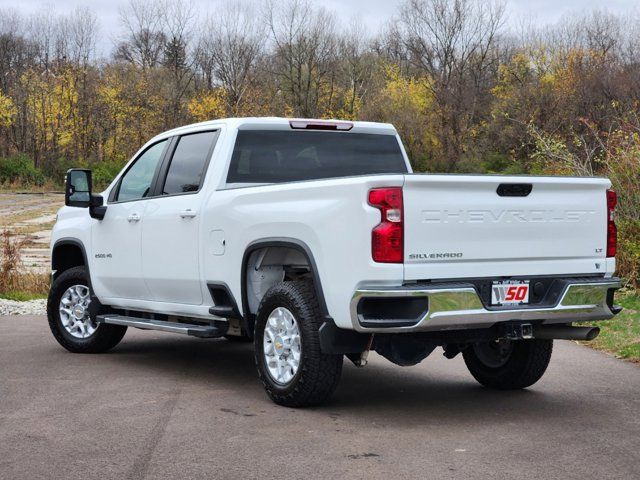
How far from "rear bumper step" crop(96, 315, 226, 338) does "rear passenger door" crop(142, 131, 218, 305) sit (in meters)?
0.20

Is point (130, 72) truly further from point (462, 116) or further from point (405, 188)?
point (405, 188)

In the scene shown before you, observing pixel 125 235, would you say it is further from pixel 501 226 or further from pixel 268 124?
pixel 501 226

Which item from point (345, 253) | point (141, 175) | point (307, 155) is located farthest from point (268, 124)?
point (345, 253)

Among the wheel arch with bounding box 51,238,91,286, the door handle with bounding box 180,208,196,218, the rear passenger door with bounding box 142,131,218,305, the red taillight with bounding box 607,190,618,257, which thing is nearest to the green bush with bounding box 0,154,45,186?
the wheel arch with bounding box 51,238,91,286

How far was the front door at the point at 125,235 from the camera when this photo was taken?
8641mm

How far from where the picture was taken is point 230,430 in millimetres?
6055

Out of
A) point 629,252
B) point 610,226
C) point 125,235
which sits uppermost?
point 610,226

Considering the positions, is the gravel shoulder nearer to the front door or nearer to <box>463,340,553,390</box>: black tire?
the front door

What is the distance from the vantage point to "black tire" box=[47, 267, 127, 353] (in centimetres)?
944

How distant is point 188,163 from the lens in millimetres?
8234

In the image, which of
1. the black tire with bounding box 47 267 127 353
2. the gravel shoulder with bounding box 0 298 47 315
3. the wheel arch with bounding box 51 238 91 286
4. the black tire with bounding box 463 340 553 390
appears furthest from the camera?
the gravel shoulder with bounding box 0 298 47 315

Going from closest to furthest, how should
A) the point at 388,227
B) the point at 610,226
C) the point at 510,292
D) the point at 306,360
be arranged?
the point at 388,227
the point at 510,292
the point at 306,360
the point at 610,226

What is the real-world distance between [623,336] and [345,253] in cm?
514

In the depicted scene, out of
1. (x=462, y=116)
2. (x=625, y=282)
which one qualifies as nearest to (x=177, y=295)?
(x=625, y=282)
